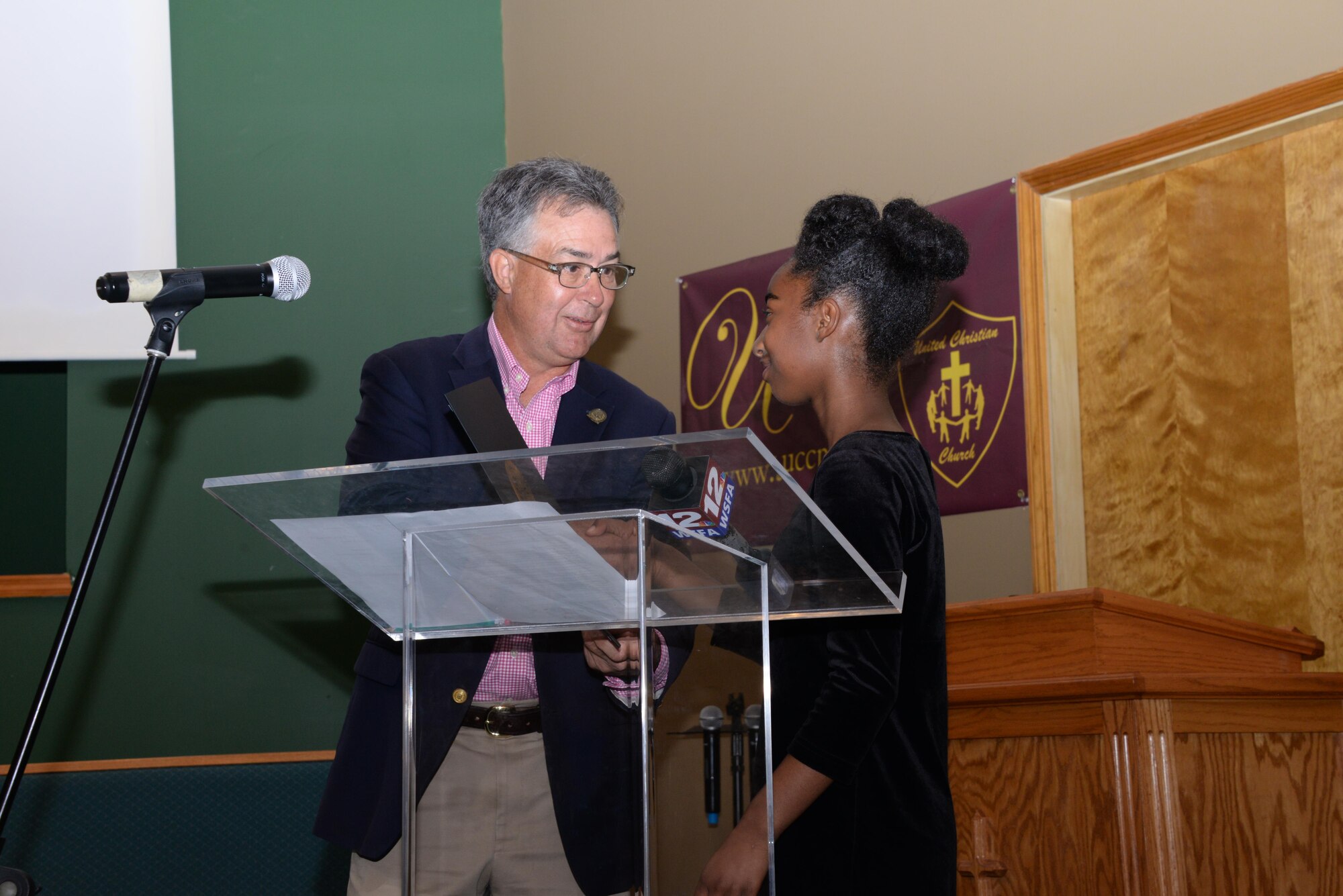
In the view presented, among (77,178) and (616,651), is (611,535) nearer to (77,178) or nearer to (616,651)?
(616,651)

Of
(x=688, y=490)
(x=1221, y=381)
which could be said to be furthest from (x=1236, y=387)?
(x=688, y=490)

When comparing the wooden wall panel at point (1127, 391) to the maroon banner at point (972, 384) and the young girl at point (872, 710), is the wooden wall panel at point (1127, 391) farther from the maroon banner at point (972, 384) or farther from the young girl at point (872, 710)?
the young girl at point (872, 710)

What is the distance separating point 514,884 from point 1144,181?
7.90 feet

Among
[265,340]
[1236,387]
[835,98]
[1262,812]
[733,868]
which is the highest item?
[835,98]

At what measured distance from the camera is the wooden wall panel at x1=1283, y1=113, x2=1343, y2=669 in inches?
103

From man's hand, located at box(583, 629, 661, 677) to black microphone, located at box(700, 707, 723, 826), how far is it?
71 mm

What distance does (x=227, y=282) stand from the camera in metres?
1.80

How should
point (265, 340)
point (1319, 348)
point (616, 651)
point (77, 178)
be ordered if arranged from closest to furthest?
point (616, 651) < point (1319, 348) < point (77, 178) < point (265, 340)

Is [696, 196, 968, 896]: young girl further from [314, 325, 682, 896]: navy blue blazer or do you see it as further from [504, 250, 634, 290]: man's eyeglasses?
[504, 250, 634, 290]: man's eyeglasses

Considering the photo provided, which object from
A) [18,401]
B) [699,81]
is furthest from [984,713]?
[18,401]

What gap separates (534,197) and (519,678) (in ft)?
2.94

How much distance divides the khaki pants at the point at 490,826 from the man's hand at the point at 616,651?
0.40 feet

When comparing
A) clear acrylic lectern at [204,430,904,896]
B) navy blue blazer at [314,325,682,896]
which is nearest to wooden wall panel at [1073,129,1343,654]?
navy blue blazer at [314,325,682,896]

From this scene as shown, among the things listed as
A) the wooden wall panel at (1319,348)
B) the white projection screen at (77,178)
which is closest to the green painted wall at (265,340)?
the white projection screen at (77,178)
